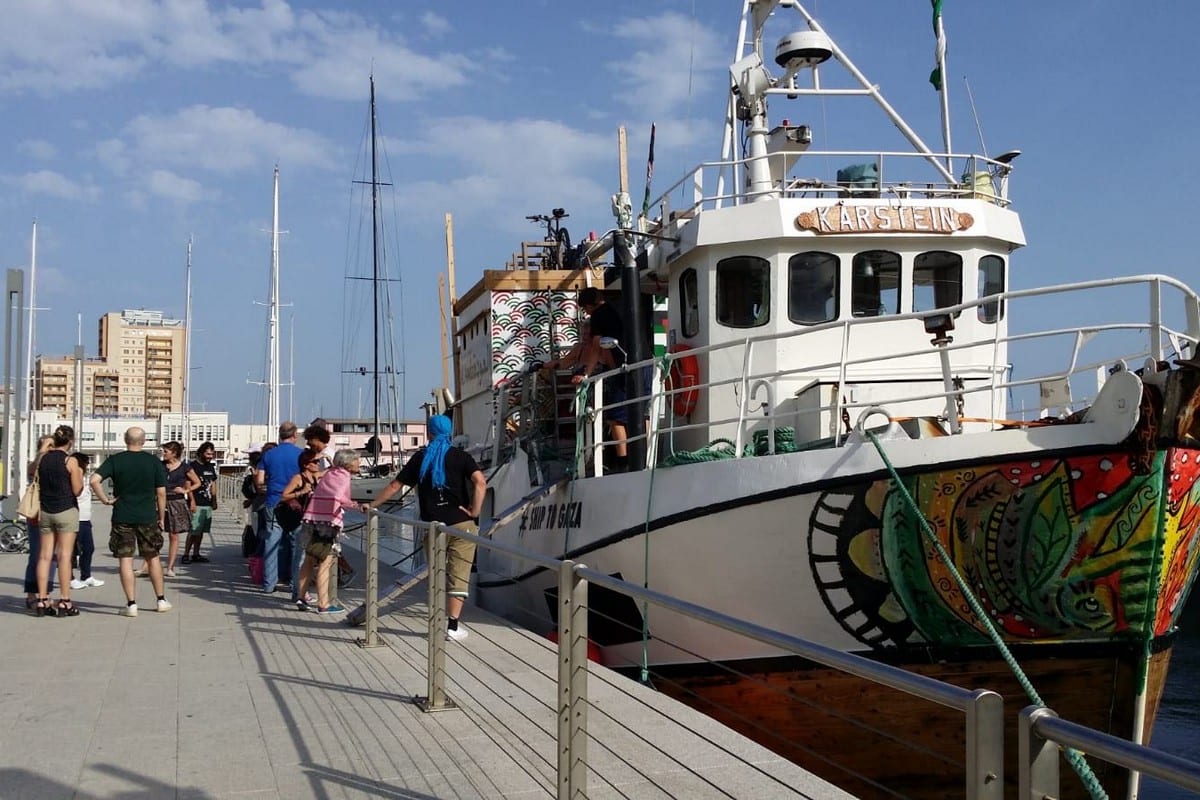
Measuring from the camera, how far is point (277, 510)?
10.9 m

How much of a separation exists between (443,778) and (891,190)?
775 cm

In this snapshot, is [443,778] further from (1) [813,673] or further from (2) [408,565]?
(2) [408,565]

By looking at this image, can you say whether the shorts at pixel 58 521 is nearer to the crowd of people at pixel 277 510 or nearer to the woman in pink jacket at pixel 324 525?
the crowd of people at pixel 277 510

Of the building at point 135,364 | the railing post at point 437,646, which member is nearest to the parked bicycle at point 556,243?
the railing post at point 437,646

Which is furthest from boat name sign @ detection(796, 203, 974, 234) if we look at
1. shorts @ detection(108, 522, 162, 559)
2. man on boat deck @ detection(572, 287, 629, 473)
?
shorts @ detection(108, 522, 162, 559)

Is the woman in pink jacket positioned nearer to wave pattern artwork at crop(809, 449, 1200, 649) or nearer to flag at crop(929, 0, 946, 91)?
wave pattern artwork at crop(809, 449, 1200, 649)

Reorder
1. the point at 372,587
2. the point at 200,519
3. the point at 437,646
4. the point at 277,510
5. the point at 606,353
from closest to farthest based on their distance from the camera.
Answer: the point at 437,646, the point at 372,587, the point at 606,353, the point at 277,510, the point at 200,519

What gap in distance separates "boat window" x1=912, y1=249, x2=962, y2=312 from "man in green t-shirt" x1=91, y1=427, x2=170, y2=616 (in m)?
6.74

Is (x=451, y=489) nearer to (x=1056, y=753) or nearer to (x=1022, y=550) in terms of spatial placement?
(x=1022, y=550)

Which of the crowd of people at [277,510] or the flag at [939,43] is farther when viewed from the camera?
the flag at [939,43]

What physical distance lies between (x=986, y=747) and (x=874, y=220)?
799cm

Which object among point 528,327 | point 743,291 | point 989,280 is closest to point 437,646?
point 743,291

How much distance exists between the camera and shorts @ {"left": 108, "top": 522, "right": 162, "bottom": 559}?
9023mm

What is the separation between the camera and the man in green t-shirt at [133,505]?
29.9ft
